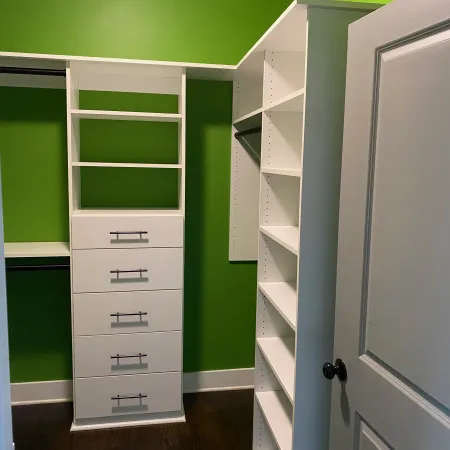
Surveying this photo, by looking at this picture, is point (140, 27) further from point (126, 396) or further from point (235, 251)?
point (126, 396)

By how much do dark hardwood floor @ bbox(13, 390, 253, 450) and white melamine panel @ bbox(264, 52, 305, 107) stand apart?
1.83m

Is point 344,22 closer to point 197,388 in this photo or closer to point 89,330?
point 89,330

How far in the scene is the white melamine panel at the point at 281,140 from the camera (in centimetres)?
209

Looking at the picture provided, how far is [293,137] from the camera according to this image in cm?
212

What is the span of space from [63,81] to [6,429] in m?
2.24

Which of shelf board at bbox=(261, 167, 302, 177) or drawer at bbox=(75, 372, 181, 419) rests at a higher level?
shelf board at bbox=(261, 167, 302, 177)

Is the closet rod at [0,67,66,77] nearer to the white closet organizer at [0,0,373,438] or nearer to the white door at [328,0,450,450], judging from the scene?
the white closet organizer at [0,0,373,438]

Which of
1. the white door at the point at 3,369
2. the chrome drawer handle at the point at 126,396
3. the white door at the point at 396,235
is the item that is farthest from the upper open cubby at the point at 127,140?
the white door at the point at 3,369

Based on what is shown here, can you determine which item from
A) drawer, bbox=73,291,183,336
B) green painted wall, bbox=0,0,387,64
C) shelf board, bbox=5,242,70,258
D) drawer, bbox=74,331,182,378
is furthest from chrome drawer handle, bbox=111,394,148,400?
green painted wall, bbox=0,0,387,64

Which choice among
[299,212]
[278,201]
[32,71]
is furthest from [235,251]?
[32,71]

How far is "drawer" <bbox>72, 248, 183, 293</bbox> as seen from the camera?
99.2 inches

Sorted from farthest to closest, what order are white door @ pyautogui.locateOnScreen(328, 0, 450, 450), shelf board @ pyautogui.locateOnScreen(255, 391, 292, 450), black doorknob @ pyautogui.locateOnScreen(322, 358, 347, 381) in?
shelf board @ pyautogui.locateOnScreen(255, 391, 292, 450)
black doorknob @ pyautogui.locateOnScreen(322, 358, 347, 381)
white door @ pyautogui.locateOnScreen(328, 0, 450, 450)

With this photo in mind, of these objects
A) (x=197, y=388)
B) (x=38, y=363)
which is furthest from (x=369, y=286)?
(x=38, y=363)

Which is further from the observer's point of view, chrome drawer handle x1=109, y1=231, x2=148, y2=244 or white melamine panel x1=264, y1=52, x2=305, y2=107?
chrome drawer handle x1=109, y1=231, x2=148, y2=244
